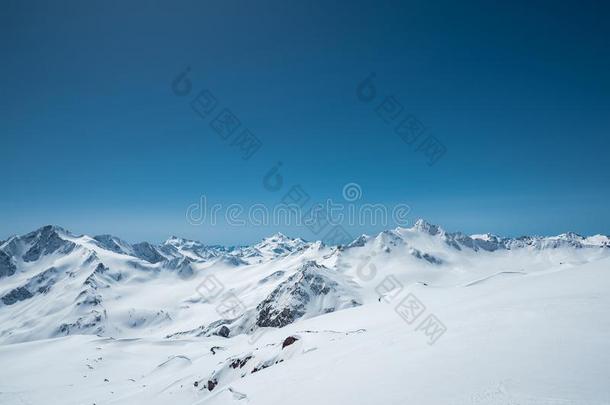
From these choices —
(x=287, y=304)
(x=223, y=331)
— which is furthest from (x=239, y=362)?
(x=223, y=331)

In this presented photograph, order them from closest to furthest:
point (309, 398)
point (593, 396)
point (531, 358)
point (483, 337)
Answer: point (593, 396)
point (531, 358)
point (309, 398)
point (483, 337)

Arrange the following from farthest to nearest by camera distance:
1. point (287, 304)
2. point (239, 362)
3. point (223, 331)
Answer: point (223, 331) → point (287, 304) → point (239, 362)

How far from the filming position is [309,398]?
1493 cm

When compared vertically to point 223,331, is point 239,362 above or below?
below

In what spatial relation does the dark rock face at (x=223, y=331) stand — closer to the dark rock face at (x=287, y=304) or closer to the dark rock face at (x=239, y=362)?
the dark rock face at (x=287, y=304)

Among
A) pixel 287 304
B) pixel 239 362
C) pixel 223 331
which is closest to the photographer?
pixel 239 362

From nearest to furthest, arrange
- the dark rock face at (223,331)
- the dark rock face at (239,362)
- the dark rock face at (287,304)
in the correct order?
the dark rock face at (239,362) → the dark rock face at (287,304) → the dark rock face at (223,331)

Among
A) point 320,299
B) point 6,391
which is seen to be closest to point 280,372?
point 6,391

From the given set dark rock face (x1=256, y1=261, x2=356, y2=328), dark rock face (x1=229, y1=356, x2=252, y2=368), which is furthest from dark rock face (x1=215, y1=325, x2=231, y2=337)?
dark rock face (x1=229, y1=356, x2=252, y2=368)

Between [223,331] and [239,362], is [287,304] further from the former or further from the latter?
[239,362]

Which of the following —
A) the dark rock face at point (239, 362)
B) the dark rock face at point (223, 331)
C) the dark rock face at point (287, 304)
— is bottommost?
the dark rock face at point (239, 362)

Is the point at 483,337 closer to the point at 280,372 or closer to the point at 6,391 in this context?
the point at 280,372

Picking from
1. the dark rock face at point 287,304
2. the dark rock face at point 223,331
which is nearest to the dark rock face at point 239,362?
the dark rock face at point 287,304

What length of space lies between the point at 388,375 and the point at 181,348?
8487cm
